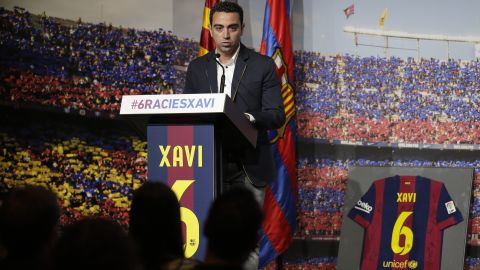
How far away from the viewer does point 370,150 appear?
5.10 metres

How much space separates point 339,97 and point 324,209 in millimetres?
868

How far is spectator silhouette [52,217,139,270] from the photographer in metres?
1.26

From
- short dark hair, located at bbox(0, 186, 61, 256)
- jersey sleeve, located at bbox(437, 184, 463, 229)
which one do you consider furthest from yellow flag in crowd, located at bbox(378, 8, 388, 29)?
short dark hair, located at bbox(0, 186, 61, 256)

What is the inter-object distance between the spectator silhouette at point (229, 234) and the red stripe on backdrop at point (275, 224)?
3.07 m

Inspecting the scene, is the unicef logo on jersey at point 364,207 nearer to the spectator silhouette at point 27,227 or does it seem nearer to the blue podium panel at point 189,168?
the blue podium panel at point 189,168

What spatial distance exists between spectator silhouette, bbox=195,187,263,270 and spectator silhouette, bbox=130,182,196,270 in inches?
9.9

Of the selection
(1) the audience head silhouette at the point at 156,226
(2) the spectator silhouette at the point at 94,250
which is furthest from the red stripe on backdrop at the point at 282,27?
(2) the spectator silhouette at the point at 94,250

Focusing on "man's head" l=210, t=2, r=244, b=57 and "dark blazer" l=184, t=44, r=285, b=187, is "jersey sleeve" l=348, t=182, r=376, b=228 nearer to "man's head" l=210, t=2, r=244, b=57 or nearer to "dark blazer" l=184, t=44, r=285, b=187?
"dark blazer" l=184, t=44, r=285, b=187

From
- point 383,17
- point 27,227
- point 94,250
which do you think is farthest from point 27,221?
point 383,17

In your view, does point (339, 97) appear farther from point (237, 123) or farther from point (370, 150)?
point (237, 123)

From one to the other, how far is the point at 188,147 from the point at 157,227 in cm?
75

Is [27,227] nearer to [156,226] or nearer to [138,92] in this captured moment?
[156,226]

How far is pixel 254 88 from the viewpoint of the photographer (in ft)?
10.0

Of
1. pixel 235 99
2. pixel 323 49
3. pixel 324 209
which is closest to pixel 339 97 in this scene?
pixel 323 49
